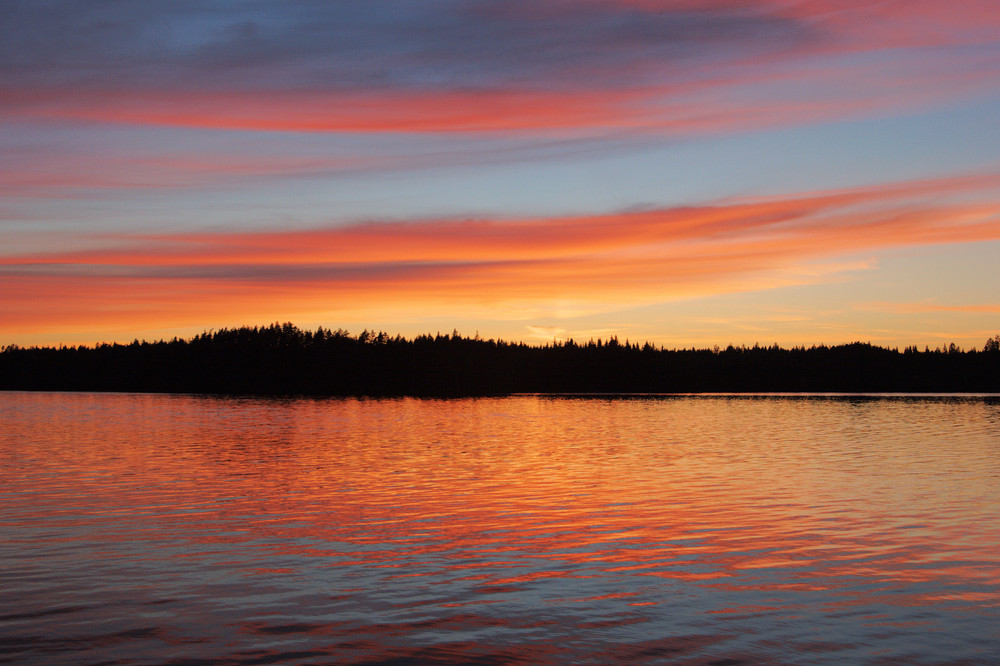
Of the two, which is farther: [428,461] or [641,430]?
[641,430]

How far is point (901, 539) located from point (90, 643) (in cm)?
2139

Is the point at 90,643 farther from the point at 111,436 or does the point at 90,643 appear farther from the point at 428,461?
the point at 111,436

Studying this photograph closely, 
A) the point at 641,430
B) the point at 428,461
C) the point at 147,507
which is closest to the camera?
the point at 147,507

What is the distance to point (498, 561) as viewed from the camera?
21.4 m

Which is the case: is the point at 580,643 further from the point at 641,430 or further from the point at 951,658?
the point at 641,430

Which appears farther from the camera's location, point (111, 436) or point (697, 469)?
point (111, 436)

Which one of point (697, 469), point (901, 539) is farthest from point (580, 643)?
point (697, 469)

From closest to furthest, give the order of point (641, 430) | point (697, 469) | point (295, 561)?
point (295, 561) < point (697, 469) < point (641, 430)

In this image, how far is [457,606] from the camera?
1694 cm

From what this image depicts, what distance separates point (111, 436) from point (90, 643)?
189 feet

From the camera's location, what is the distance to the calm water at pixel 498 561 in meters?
14.8

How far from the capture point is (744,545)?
2355 centimetres

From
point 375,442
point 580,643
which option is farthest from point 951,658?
point 375,442

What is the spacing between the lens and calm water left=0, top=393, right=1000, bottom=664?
14766 millimetres
